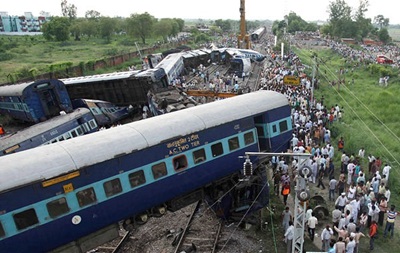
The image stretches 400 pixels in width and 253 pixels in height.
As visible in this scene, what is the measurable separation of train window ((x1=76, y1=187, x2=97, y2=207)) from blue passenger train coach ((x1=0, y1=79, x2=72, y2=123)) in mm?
17577

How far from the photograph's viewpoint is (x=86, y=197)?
31.9 ft

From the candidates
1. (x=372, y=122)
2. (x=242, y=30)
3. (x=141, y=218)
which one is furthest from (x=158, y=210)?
(x=242, y=30)

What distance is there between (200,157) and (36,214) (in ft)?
16.8

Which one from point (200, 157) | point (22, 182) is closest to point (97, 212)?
point (22, 182)

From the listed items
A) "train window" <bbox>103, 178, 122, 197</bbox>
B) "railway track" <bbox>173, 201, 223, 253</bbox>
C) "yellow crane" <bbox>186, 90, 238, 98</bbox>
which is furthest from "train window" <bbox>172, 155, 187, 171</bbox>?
"yellow crane" <bbox>186, 90, 238, 98</bbox>

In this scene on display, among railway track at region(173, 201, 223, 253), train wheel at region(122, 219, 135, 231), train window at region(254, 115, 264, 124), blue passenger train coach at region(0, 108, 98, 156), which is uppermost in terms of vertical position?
train window at region(254, 115, 264, 124)

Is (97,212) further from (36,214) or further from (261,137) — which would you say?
(261,137)

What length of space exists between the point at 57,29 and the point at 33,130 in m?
73.8

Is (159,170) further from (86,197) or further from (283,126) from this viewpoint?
(283,126)

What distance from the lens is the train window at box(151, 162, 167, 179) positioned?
10.8 m

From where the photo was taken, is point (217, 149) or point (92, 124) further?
point (92, 124)

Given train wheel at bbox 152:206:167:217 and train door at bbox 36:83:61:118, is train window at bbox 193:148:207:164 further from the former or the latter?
train door at bbox 36:83:61:118

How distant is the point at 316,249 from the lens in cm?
1220

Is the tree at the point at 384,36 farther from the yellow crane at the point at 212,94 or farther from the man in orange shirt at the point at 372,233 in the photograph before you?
the man in orange shirt at the point at 372,233
